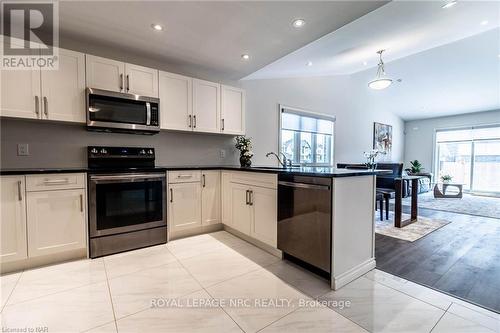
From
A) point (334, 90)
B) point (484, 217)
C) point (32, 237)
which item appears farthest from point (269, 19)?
point (484, 217)

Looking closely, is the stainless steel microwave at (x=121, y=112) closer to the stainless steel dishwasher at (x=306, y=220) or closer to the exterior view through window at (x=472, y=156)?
the stainless steel dishwasher at (x=306, y=220)

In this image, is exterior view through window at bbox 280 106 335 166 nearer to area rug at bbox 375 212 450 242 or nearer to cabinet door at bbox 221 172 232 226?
cabinet door at bbox 221 172 232 226

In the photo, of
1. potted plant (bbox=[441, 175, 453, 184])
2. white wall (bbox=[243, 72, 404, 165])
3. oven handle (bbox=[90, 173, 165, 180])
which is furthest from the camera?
potted plant (bbox=[441, 175, 453, 184])

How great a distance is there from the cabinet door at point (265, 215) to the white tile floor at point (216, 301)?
28 centimetres

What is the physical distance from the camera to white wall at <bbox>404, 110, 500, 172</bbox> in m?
7.20

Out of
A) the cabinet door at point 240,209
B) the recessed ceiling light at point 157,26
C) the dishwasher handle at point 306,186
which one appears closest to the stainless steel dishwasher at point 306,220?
the dishwasher handle at point 306,186

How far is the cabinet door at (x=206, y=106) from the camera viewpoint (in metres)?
3.13

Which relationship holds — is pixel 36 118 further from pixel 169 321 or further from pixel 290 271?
pixel 290 271

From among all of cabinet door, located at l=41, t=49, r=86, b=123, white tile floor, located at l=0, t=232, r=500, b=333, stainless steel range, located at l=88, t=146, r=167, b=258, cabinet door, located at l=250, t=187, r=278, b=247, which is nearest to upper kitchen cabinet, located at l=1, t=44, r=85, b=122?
cabinet door, located at l=41, t=49, r=86, b=123

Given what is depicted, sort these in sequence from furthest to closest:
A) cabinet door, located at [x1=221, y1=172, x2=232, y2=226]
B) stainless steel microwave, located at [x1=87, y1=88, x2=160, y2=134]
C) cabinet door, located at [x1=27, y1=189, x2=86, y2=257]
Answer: cabinet door, located at [x1=221, y1=172, x2=232, y2=226] → stainless steel microwave, located at [x1=87, y1=88, x2=160, y2=134] → cabinet door, located at [x1=27, y1=189, x2=86, y2=257]

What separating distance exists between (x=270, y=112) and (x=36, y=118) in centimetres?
322

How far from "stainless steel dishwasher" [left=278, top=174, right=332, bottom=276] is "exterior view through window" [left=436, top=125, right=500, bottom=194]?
8283 millimetres

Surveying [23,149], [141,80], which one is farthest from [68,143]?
[141,80]

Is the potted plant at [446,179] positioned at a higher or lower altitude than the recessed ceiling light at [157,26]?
lower
